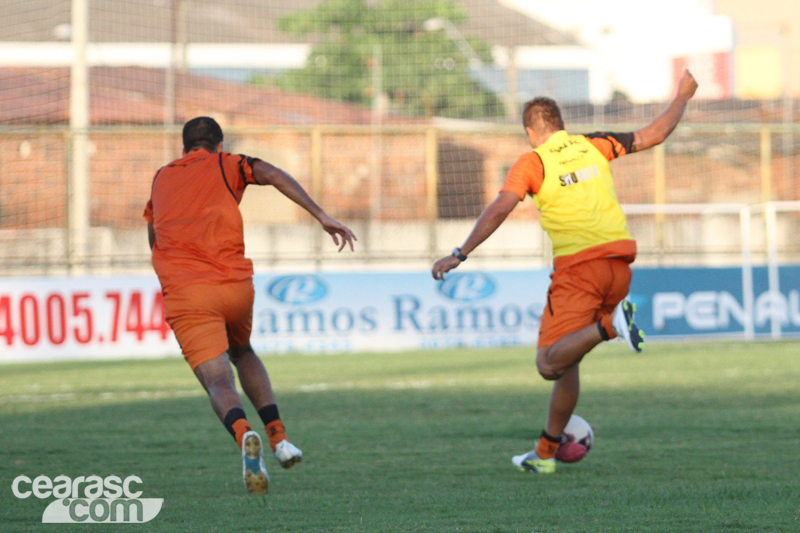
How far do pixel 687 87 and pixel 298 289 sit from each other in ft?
34.9

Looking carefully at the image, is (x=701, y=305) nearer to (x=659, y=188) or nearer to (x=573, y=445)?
(x=659, y=188)

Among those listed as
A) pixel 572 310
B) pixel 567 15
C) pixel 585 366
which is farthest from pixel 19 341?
pixel 567 15

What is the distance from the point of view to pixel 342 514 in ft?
16.7

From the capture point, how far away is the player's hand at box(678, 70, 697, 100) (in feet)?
22.4

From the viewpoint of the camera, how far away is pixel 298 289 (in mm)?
16953

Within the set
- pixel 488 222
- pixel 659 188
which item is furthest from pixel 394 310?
pixel 488 222

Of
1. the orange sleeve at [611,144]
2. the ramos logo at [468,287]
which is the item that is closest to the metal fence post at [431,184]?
the ramos logo at [468,287]

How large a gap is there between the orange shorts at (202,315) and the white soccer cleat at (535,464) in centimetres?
172

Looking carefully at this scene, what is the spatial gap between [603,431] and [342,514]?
3287 millimetres

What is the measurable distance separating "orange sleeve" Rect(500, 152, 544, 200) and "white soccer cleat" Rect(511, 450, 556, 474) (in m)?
1.40

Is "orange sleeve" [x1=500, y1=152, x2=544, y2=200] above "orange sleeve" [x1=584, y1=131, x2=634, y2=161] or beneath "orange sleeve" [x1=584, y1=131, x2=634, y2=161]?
beneath

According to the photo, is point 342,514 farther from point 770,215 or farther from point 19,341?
point 770,215

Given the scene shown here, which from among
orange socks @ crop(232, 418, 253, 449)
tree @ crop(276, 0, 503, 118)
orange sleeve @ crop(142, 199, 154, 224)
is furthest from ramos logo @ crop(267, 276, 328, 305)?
tree @ crop(276, 0, 503, 118)

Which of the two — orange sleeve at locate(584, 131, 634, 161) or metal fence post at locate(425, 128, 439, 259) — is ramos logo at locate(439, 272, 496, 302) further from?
orange sleeve at locate(584, 131, 634, 161)
